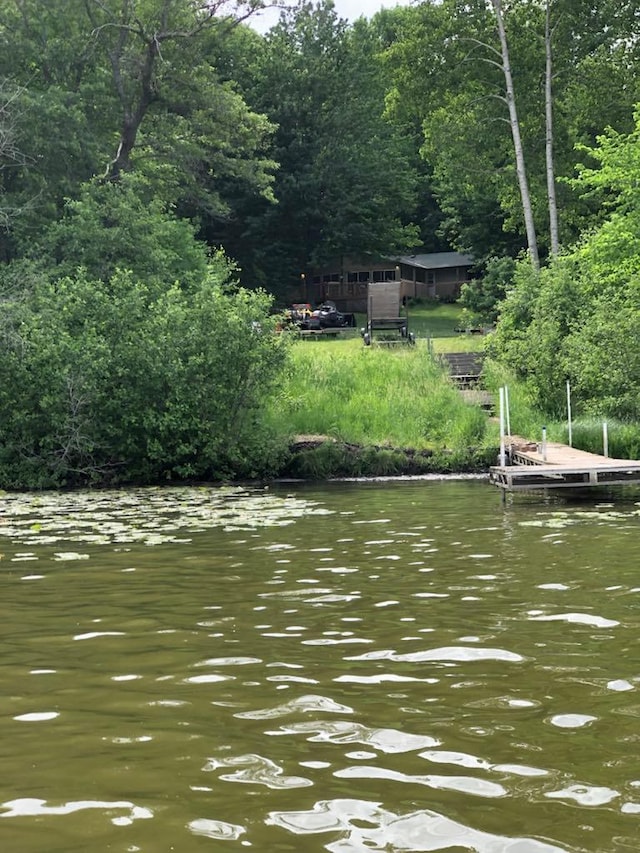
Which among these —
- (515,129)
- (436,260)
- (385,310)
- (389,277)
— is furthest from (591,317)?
(436,260)

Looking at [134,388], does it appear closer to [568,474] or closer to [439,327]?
[568,474]

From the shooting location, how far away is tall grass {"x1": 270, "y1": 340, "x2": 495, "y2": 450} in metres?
22.7

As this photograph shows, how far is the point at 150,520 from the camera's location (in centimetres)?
1351

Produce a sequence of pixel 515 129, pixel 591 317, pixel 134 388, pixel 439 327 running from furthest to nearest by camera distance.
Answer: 1. pixel 439 327
2. pixel 515 129
3. pixel 591 317
4. pixel 134 388

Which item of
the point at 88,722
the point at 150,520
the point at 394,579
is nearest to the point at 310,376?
the point at 150,520

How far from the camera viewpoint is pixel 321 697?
516cm

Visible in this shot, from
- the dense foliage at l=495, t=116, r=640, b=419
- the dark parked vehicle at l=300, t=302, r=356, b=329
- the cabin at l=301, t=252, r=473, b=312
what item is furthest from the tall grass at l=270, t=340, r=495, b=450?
the cabin at l=301, t=252, r=473, b=312

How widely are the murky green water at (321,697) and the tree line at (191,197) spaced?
930 cm

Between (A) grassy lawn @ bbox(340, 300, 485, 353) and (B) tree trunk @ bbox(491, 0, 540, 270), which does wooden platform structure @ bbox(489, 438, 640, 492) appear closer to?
(A) grassy lawn @ bbox(340, 300, 485, 353)

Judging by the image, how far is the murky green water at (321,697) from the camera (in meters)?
3.56

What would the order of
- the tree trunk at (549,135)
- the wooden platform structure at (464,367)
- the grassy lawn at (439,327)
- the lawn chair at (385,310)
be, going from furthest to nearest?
the lawn chair at (385,310), the grassy lawn at (439,327), the tree trunk at (549,135), the wooden platform structure at (464,367)

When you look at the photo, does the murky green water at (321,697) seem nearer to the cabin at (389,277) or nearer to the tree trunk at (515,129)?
the tree trunk at (515,129)

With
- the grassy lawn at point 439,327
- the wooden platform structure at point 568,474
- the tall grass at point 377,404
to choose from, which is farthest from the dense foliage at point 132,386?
the grassy lawn at point 439,327

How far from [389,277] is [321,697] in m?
67.6
